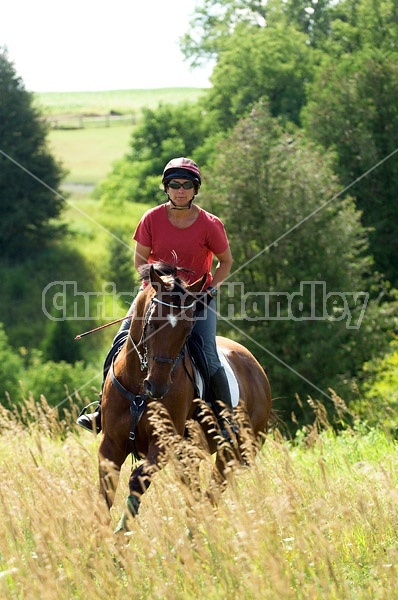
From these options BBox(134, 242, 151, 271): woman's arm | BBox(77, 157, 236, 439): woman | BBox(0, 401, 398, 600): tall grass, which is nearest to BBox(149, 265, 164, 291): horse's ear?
BBox(77, 157, 236, 439): woman

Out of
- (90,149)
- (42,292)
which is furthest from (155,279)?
(90,149)

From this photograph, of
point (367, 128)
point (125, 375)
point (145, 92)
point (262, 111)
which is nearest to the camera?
point (125, 375)

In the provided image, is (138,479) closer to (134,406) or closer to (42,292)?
(134,406)

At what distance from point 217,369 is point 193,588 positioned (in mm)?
3144

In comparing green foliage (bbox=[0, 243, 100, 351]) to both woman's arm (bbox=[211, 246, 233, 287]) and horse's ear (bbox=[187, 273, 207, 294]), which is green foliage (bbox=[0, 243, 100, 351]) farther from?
horse's ear (bbox=[187, 273, 207, 294])

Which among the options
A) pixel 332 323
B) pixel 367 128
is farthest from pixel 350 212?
pixel 367 128

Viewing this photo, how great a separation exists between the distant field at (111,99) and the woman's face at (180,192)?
103m

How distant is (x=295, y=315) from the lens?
100 feet

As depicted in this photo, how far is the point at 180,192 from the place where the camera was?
761 centimetres

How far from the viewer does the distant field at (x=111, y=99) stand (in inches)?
4397

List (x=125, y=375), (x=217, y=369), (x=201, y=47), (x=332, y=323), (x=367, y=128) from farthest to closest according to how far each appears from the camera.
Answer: (x=201, y=47), (x=367, y=128), (x=332, y=323), (x=217, y=369), (x=125, y=375)

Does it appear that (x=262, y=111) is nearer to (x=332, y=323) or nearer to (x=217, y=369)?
Answer: (x=332, y=323)

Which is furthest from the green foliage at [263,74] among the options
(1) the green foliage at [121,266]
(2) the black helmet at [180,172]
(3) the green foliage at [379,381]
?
(2) the black helmet at [180,172]

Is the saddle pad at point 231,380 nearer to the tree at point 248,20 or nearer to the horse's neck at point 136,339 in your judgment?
the horse's neck at point 136,339
